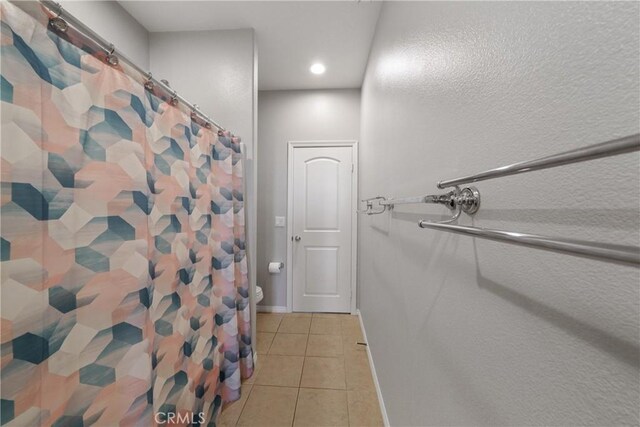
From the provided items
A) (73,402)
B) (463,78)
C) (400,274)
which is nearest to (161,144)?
(73,402)

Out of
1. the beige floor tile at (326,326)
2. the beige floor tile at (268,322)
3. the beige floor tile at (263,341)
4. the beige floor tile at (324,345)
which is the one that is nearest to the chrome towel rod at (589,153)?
the beige floor tile at (324,345)

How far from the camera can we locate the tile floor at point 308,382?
141 centimetres

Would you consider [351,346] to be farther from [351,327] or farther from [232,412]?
[232,412]

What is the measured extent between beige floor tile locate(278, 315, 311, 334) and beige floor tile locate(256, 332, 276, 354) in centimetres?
14

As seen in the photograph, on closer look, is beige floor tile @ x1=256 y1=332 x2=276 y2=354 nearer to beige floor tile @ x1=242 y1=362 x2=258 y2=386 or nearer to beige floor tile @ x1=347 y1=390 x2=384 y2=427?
beige floor tile @ x1=242 y1=362 x2=258 y2=386

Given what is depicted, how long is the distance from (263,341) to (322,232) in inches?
49.6

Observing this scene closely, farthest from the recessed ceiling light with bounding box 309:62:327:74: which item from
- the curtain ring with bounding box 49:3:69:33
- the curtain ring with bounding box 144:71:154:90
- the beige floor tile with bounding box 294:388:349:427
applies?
the beige floor tile with bounding box 294:388:349:427

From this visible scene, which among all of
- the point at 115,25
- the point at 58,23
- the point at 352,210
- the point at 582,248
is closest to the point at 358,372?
the point at 352,210

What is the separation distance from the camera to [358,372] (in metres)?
1.78

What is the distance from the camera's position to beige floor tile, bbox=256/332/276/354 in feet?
6.67

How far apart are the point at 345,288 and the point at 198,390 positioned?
1806 millimetres

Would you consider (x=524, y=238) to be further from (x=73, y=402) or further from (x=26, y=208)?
(x=73, y=402)

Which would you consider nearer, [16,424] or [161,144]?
[16,424]

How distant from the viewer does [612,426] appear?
0.94 feet
